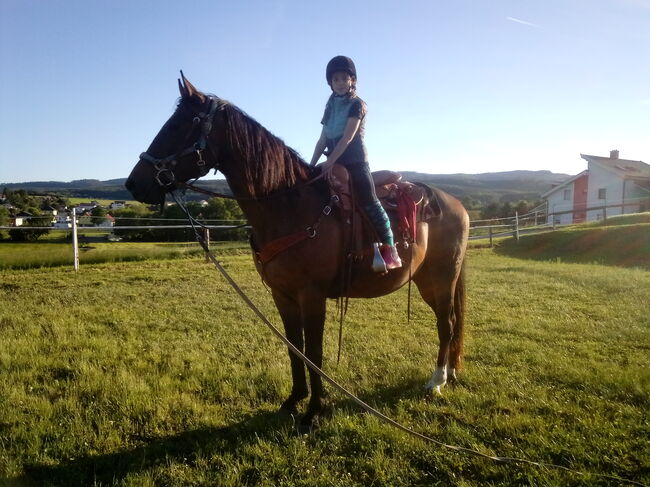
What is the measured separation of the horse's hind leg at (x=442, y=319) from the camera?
13.0 feet

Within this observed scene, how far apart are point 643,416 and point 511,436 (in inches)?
45.2

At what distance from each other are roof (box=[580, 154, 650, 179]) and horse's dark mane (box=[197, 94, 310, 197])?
1499 inches

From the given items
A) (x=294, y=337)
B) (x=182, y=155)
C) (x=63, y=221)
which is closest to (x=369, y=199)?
(x=294, y=337)

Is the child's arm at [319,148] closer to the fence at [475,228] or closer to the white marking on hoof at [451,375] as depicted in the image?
the fence at [475,228]

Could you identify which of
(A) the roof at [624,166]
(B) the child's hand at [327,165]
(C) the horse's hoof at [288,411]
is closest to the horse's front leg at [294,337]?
(C) the horse's hoof at [288,411]

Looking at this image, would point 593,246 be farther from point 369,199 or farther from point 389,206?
point 369,199

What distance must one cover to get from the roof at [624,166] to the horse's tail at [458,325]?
36.0 meters

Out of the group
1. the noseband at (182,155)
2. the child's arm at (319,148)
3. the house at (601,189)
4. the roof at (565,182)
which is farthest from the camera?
the roof at (565,182)

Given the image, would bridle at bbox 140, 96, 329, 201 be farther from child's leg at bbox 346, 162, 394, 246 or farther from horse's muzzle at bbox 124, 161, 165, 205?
child's leg at bbox 346, 162, 394, 246

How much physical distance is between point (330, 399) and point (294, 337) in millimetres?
787

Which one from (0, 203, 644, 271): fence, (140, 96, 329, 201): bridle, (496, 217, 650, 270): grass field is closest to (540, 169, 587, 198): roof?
(0, 203, 644, 271): fence

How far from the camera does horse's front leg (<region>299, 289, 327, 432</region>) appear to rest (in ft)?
10.3

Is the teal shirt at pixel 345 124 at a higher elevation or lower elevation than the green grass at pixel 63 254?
higher

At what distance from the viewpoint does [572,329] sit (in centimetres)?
578
